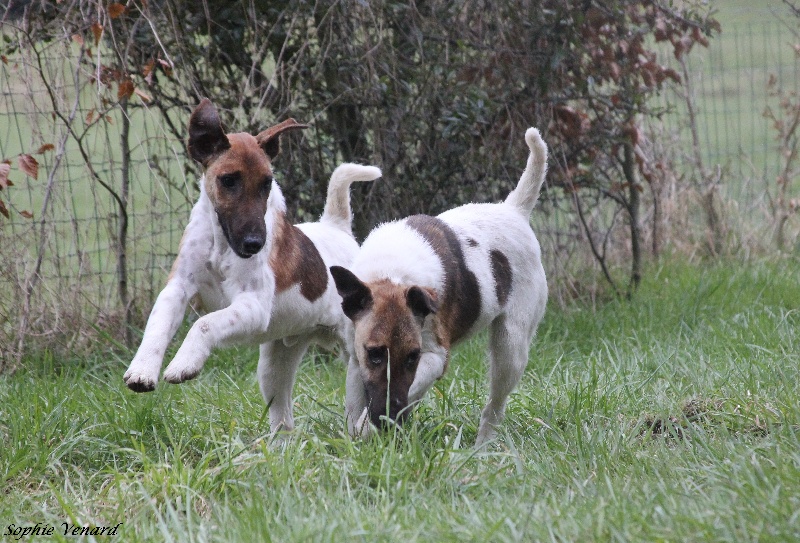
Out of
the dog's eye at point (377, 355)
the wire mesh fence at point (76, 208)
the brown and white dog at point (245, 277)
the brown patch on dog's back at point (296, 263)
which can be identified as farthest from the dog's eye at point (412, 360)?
the wire mesh fence at point (76, 208)

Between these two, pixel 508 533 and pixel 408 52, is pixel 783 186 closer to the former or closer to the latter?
pixel 408 52

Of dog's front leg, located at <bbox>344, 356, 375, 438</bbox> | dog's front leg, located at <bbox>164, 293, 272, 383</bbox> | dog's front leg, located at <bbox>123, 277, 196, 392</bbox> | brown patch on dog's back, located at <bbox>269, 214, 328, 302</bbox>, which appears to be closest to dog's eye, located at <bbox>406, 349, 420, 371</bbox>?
dog's front leg, located at <bbox>344, 356, 375, 438</bbox>

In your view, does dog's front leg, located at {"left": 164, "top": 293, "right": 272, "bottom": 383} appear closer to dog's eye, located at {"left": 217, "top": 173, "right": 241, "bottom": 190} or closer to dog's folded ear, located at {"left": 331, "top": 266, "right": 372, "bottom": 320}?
dog's folded ear, located at {"left": 331, "top": 266, "right": 372, "bottom": 320}

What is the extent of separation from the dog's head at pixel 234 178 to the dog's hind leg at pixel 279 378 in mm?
933

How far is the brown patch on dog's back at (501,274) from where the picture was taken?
5258 mm

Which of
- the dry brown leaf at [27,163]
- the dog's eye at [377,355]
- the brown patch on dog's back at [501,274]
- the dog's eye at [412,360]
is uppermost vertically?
the dry brown leaf at [27,163]

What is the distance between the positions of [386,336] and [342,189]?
1.39m

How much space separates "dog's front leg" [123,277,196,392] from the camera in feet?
13.5

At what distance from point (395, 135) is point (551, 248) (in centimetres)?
169

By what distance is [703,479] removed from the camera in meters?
3.99

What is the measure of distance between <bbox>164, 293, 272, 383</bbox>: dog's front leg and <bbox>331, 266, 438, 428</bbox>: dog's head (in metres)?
0.40

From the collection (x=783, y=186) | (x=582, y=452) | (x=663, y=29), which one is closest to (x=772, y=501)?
(x=582, y=452)

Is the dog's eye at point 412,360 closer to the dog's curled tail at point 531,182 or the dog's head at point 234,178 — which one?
the dog's head at point 234,178

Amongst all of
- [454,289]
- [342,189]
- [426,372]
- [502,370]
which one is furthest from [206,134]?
[502,370]
